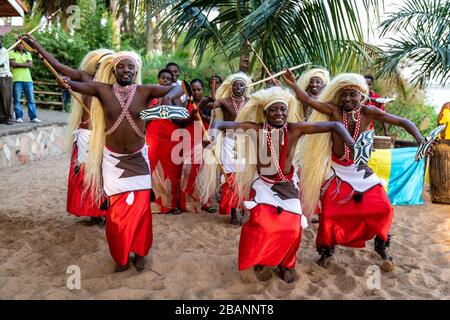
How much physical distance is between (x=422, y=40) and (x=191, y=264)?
6.05 meters

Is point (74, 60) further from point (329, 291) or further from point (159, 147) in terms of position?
point (329, 291)

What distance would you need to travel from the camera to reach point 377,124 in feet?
35.0

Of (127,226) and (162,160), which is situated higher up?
(162,160)

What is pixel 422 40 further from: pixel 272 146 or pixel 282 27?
pixel 272 146

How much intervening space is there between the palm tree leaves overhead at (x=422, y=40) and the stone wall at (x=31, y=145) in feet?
21.6

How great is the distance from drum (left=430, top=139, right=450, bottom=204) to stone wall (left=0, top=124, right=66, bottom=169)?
677 cm

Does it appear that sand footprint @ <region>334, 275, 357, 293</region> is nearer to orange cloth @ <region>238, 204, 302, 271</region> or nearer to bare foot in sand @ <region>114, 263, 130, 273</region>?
orange cloth @ <region>238, 204, 302, 271</region>

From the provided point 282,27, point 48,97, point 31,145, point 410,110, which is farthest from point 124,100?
point 410,110

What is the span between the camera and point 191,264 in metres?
3.43
